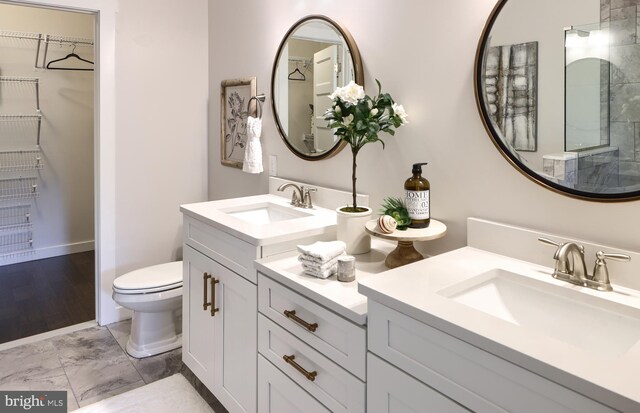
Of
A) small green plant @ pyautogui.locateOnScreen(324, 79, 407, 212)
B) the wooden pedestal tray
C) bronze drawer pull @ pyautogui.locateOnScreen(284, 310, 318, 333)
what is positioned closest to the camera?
bronze drawer pull @ pyautogui.locateOnScreen(284, 310, 318, 333)

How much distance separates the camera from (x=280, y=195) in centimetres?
242

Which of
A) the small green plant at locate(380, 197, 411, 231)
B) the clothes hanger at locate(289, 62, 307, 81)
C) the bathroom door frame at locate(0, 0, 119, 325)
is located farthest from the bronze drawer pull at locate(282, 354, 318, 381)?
the bathroom door frame at locate(0, 0, 119, 325)

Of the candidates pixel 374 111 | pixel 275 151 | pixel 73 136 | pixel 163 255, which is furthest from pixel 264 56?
pixel 73 136

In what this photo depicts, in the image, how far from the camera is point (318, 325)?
128cm

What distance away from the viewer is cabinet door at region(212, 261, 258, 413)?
5.27 ft

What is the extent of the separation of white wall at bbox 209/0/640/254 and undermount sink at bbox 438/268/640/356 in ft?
0.68

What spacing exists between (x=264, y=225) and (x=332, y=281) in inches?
18.5

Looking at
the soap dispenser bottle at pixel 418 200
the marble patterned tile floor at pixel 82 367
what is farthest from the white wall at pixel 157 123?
the soap dispenser bottle at pixel 418 200

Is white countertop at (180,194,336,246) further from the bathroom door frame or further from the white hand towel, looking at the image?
the bathroom door frame

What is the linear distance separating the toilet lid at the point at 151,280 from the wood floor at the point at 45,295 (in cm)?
71

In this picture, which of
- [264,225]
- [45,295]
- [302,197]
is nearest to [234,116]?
[302,197]

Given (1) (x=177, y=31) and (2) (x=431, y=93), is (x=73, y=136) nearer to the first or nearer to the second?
(1) (x=177, y=31)

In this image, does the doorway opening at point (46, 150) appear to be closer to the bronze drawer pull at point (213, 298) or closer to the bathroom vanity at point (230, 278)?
the bathroom vanity at point (230, 278)

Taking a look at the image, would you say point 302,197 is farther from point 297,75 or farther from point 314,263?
point 314,263
